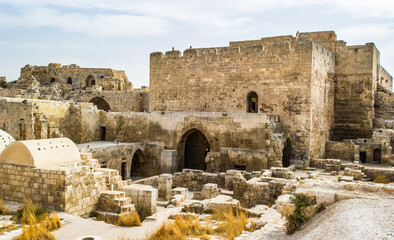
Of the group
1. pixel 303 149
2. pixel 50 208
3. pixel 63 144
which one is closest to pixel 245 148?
pixel 303 149

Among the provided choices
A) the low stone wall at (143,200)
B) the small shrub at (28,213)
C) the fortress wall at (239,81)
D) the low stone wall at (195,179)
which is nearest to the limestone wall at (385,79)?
the fortress wall at (239,81)

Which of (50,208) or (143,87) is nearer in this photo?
(50,208)

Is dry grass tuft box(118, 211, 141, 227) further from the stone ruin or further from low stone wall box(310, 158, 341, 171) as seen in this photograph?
low stone wall box(310, 158, 341, 171)

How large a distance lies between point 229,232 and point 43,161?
5031 millimetres

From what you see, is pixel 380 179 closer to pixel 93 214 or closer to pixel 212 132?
pixel 212 132

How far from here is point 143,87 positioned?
29.4 metres

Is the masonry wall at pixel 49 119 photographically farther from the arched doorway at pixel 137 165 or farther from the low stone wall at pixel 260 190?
the low stone wall at pixel 260 190

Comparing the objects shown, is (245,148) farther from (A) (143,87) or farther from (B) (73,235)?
(A) (143,87)

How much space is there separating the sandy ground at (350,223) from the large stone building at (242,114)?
8084 millimetres

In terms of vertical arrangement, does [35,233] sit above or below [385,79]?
below

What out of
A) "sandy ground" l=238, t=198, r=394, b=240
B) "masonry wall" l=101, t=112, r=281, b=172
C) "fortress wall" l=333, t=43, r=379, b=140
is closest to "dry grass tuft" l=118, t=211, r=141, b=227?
"sandy ground" l=238, t=198, r=394, b=240

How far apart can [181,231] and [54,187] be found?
10.7 ft

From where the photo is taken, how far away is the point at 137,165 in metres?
17.3

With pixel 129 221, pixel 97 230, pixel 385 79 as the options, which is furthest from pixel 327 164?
pixel 385 79
